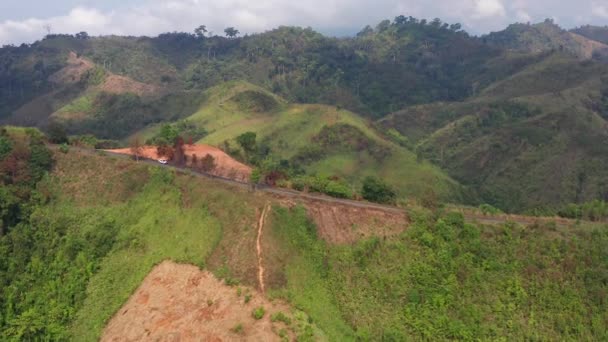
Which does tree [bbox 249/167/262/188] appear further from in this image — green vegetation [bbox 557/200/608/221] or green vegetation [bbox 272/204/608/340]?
green vegetation [bbox 557/200/608/221]

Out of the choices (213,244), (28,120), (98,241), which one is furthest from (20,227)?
(28,120)

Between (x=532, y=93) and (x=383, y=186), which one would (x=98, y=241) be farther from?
(x=532, y=93)

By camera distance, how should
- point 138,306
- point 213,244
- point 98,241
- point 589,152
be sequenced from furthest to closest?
point 589,152 → point 98,241 → point 213,244 → point 138,306

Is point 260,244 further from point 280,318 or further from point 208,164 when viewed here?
point 208,164

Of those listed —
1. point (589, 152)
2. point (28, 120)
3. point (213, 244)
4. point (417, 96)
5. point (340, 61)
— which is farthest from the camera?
point (340, 61)

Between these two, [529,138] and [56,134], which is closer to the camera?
[56,134]

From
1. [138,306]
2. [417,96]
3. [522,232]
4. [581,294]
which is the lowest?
[138,306]

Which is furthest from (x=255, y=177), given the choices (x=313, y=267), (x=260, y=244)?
(x=313, y=267)
